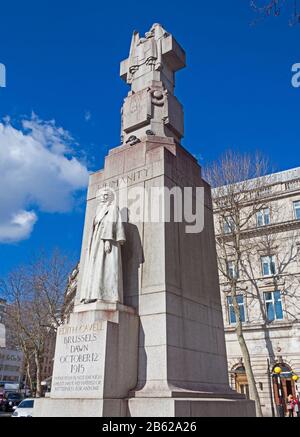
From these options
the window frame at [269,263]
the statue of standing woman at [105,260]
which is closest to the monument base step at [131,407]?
the statue of standing woman at [105,260]

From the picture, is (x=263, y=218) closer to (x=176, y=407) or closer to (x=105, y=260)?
(x=105, y=260)

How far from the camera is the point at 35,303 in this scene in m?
37.5

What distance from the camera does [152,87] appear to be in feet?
42.7

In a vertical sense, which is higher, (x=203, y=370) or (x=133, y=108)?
(x=133, y=108)

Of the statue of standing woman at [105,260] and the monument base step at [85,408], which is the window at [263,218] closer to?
the statue of standing woman at [105,260]

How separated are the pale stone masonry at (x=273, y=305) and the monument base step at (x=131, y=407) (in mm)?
29857

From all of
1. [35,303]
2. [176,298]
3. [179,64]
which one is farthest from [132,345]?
[35,303]

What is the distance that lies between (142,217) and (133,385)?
4048mm

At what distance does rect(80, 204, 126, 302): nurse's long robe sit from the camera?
30.1 ft

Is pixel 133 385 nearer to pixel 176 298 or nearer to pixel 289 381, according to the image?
pixel 176 298

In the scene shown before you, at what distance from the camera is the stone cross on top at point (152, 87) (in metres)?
12.7

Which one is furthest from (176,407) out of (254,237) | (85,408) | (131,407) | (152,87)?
(254,237)

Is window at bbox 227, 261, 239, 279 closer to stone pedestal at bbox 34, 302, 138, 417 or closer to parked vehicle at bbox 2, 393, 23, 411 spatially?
stone pedestal at bbox 34, 302, 138, 417

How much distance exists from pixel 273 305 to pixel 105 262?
111 ft
